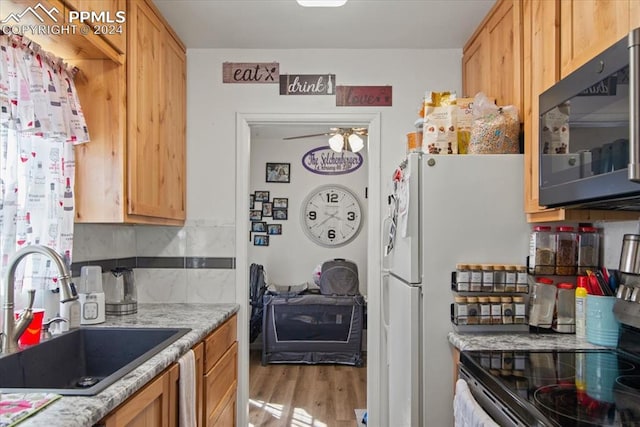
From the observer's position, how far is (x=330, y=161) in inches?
217

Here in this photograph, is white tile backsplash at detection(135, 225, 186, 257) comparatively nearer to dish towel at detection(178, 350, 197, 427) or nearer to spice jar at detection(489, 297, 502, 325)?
dish towel at detection(178, 350, 197, 427)

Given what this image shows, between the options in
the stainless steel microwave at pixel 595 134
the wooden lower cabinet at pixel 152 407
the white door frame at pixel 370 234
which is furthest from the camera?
the white door frame at pixel 370 234

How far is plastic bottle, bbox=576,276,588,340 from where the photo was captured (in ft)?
6.01

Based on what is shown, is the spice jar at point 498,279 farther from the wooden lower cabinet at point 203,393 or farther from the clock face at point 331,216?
the clock face at point 331,216

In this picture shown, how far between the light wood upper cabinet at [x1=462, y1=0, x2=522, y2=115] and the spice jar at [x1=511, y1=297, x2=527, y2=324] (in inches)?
30.2

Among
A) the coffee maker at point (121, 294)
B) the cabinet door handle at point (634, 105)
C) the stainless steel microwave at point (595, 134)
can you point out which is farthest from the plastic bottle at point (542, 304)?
the coffee maker at point (121, 294)

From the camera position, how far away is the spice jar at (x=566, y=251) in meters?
1.94

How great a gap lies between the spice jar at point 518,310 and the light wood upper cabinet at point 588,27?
845 millimetres

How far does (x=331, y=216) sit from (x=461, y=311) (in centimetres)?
360

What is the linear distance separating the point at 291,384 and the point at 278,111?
2.47 m

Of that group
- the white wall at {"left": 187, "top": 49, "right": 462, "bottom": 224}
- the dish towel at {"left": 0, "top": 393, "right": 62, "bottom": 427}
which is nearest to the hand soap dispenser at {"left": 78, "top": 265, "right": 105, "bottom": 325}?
the white wall at {"left": 187, "top": 49, "right": 462, "bottom": 224}

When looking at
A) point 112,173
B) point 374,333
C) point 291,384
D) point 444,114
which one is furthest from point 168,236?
point 291,384

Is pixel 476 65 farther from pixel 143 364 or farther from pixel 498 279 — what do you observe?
pixel 143 364

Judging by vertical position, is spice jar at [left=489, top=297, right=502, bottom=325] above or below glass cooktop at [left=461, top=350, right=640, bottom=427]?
above
